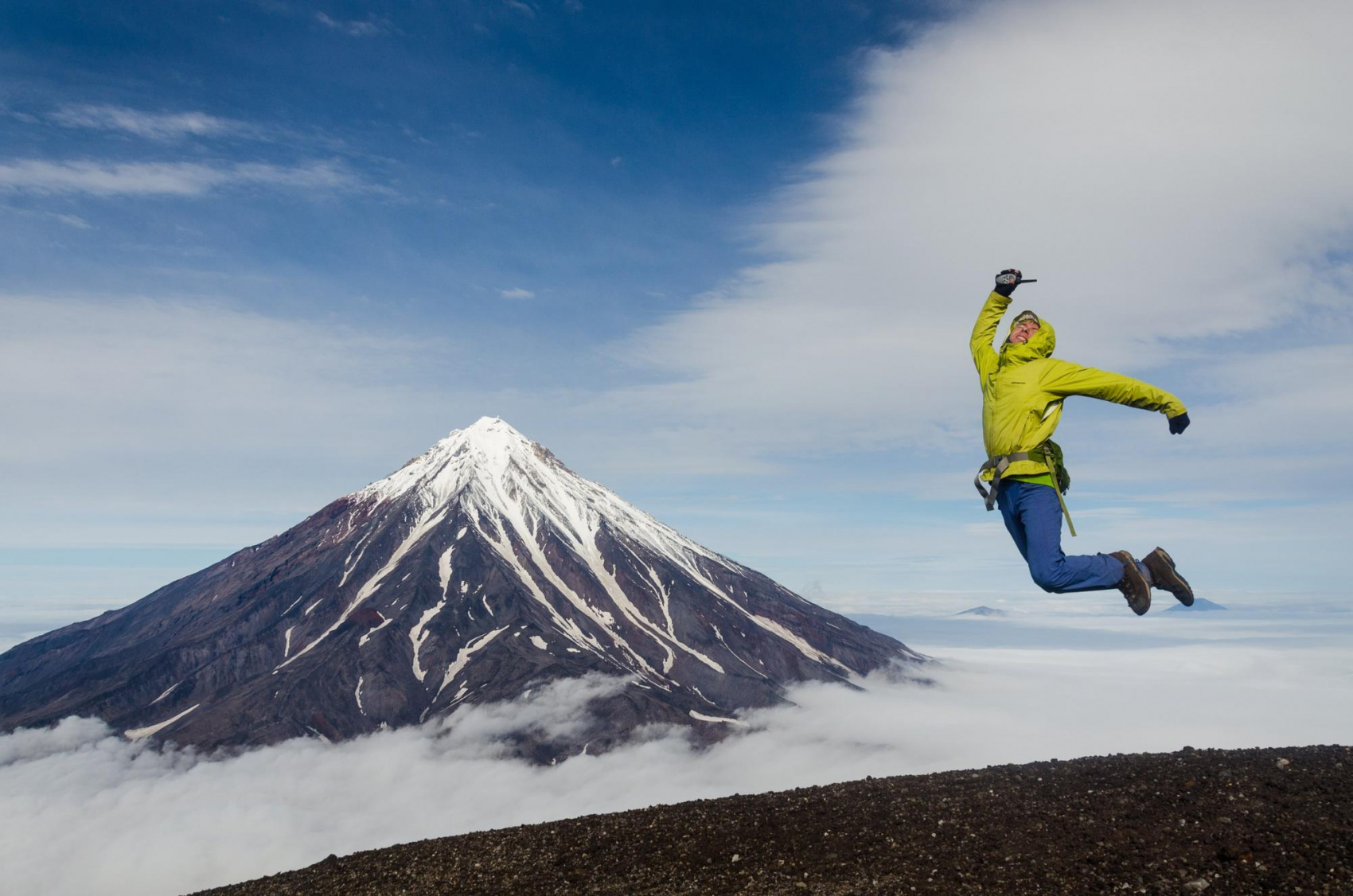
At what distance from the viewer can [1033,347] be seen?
13523 millimetres

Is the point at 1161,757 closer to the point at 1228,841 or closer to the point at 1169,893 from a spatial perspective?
the point at 1228,841

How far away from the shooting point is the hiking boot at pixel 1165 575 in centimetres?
1330

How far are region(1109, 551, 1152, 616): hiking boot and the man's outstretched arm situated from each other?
225 centimetres

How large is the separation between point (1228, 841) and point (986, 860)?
3080 mm

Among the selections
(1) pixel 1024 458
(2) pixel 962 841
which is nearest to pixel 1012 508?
(1) pixel 1024 458

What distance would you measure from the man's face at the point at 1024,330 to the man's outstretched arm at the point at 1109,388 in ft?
2.27

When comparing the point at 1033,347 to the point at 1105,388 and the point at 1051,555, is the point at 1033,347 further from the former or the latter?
the point at 1051,555

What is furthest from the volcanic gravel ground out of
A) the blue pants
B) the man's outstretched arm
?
the man's outstretched arm

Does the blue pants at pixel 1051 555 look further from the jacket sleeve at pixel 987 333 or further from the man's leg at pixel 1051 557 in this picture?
the jacket sleeve at pixel 987 333

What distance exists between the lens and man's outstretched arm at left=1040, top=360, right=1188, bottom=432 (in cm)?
1252

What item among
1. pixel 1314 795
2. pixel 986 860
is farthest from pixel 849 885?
pixel 1314 795

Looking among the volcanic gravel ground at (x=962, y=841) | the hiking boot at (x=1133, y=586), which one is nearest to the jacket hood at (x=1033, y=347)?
the hiking boot at (x=1133, y=586)

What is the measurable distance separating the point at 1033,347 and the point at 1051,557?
9.40 ft

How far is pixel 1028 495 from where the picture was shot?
13367mm
